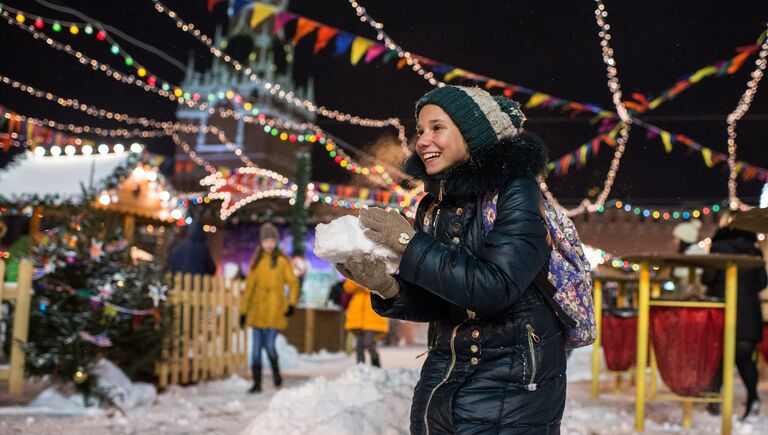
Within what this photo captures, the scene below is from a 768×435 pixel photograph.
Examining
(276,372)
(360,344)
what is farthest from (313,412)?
(360,344)

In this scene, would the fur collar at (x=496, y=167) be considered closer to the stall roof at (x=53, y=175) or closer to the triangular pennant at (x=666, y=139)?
the triangular pennant at (x=666, y=139)

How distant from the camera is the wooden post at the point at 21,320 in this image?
6480 millimetres

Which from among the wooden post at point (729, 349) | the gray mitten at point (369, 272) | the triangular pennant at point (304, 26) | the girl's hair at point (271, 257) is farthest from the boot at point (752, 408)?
the triangular pennant at point (304, 26)

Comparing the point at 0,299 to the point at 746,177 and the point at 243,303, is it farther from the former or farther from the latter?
the point at 746,177

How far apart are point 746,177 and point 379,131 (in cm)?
766

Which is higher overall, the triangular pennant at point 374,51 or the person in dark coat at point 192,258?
the triangular pennant at point 374,51

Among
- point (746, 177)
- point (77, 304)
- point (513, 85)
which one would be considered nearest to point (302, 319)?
point (513, 85)

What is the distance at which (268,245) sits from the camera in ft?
28.1

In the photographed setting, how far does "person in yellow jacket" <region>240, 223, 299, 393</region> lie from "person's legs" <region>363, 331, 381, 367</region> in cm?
117

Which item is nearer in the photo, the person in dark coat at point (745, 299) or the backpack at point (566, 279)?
the backpack at point (566, 279)

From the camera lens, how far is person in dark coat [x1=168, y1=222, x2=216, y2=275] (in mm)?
10094

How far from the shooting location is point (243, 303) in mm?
8438

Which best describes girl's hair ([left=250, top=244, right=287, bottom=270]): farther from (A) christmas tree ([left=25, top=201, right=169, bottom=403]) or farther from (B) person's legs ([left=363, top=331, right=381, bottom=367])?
(B) person's legs ([left=363, top=331, right=381, bottom=367])

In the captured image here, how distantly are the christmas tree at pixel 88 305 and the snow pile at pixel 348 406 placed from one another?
2.55 meters
